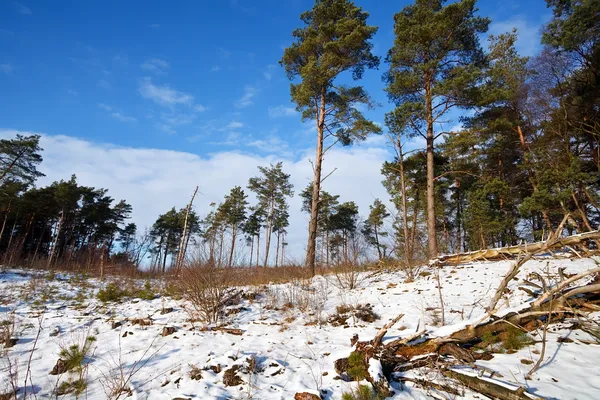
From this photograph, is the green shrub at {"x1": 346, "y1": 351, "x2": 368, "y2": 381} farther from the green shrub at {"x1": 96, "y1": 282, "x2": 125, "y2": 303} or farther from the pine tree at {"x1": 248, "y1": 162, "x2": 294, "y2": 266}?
the pine tree at {"x1": 248, "y1": 162, "x2": 294, "y2": 266}

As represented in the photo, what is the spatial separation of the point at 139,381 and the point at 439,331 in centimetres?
396

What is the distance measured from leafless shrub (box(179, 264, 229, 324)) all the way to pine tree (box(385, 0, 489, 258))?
8.28 m

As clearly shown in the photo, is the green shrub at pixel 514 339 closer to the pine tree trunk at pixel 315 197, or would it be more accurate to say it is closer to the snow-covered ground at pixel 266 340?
the snow-covered ground at pixel 266 340

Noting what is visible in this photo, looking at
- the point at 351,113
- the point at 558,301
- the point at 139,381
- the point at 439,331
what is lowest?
the point at 139,381

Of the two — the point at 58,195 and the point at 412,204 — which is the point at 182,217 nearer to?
the point at 58,195

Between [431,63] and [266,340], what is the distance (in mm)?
11909

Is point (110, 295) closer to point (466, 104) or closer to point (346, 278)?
point (346, 278)

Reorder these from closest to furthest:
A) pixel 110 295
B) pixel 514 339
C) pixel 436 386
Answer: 1. pixel 436 386
2. pixel 514 339
3. pixel 110 295

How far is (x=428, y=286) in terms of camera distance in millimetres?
6973

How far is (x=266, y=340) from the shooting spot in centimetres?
457

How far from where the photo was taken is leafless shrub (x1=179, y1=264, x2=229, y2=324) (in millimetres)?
5641

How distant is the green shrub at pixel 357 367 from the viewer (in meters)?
3.04

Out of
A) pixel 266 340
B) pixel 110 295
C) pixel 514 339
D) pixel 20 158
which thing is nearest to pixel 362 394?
pixel 266 340

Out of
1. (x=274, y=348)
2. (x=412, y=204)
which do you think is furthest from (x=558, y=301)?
(x=412, y=204)
